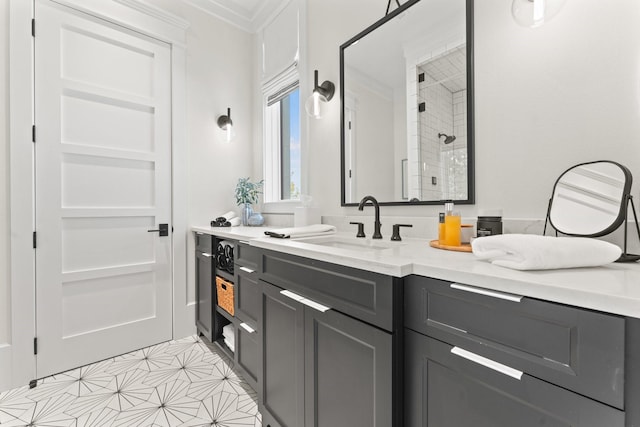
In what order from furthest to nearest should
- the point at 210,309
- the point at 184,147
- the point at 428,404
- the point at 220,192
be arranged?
1. the point at 220,192
2. the point at 184,147
3. the point at 210,309
4. the point at 428,404

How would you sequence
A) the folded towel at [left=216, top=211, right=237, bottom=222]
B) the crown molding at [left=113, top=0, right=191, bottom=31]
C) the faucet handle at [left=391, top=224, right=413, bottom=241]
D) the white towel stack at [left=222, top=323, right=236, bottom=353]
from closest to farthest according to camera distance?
1. the faucet handle at [left=391, top=224, right=413, bottom=241]
2. the white towel stack at [left=222, top=323, right=236, bottom=353]
3. the crown molding at [left=113, top=0, right=191, bottom=31]
4. the folded towel at [left=216, top=211, right=237, bottom=222]

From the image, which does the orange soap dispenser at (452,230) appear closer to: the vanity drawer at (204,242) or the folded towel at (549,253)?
the folded towel at (549,253)

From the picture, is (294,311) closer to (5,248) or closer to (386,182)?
(386,182)

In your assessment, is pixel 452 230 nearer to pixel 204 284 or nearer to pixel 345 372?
pixel 345 372

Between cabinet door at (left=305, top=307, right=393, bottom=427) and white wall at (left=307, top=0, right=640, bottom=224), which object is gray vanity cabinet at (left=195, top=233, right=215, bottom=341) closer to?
cabinet door at (left=305, top=307, right=393, bottom=427)

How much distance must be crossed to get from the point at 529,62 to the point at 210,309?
2.40m

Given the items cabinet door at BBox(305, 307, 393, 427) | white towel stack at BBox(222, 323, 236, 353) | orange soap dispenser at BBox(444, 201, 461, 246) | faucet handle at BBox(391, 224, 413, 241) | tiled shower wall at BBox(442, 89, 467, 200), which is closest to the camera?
cabinet door at BBox(305, 307, 393, 427)

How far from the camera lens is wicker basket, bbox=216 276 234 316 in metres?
1.90

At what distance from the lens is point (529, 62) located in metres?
1.12

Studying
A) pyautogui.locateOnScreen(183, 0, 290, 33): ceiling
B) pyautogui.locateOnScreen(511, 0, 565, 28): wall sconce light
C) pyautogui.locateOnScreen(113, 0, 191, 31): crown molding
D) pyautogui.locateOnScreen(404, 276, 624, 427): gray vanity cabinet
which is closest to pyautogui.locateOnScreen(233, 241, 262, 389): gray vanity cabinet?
pyautogui.locateOnScreen(404, 276, 624, 427): gray vanity cabinet

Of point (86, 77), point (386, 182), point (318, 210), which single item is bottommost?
point (318, 210)

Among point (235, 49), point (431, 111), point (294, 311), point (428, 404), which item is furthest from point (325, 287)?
point (235, 49)

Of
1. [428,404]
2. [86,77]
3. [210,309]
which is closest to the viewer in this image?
[428,404]

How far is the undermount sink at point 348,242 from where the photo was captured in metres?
1.40
